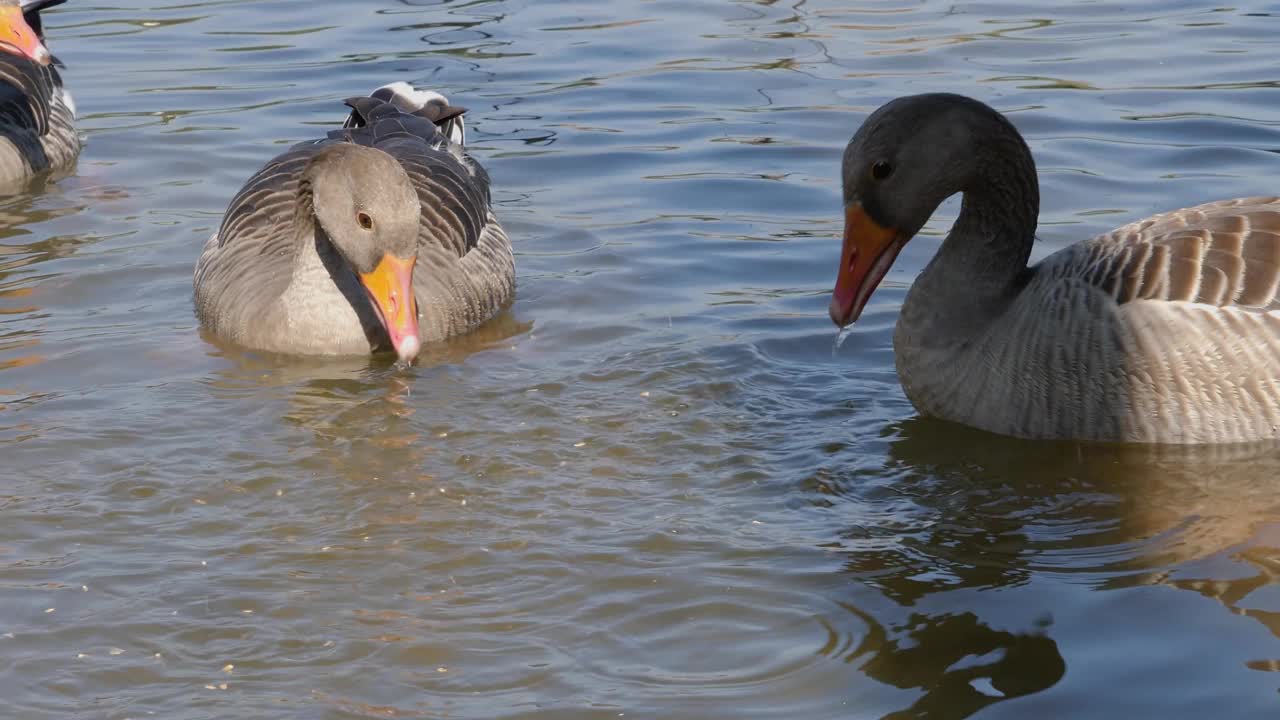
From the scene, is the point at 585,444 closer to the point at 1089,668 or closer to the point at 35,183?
the point at 1089,668

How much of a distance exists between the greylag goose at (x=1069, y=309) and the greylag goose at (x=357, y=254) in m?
2.26

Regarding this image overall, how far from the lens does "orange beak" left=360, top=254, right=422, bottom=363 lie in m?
7.67

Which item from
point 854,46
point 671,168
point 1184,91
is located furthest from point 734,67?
point 1184,91

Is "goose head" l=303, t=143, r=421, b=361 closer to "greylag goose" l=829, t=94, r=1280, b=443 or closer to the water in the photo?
the water

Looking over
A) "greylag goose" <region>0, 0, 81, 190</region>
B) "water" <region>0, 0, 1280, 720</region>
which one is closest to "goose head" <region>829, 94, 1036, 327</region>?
"water" <region>0, 0, 1280, 720</region>

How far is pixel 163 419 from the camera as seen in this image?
24.6ft

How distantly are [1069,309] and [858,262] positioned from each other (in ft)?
2.93

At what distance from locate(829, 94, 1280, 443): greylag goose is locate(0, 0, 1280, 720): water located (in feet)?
0.65

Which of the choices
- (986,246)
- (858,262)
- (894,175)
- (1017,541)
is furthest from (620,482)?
(986,246)

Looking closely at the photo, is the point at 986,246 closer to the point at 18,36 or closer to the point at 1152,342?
the point at 1152,342

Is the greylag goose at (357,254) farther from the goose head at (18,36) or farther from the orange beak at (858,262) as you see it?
the goose head at (18,36)

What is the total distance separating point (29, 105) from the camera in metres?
12.0

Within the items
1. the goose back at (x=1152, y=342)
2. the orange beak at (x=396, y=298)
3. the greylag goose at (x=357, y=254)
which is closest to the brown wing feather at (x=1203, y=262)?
the goose back at (x=1152, y=342)

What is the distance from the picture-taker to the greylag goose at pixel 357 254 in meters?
7.95
